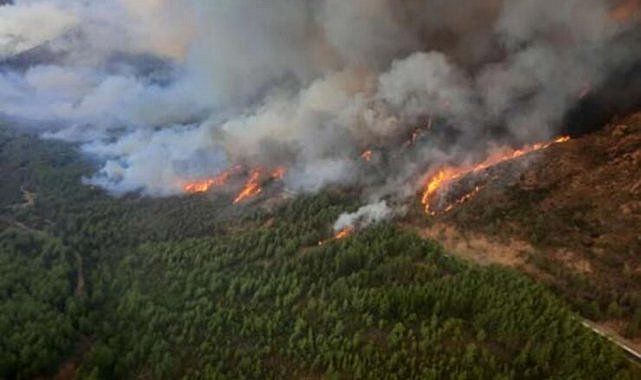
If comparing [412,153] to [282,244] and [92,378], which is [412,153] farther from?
[92,378]

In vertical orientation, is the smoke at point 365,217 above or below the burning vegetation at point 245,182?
below

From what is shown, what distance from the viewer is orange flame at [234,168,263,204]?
13275 cm

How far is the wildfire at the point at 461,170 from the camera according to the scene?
373 ft

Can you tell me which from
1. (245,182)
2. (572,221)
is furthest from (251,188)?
(572,221)

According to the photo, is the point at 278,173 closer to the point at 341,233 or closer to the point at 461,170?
the point at 341,233

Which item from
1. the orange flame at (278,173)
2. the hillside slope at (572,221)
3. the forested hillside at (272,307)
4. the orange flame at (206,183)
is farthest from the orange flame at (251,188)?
the hillside slope at (572,221)

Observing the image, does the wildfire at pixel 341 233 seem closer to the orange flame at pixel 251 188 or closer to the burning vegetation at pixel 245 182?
the burning vegetation at pixel 245 182

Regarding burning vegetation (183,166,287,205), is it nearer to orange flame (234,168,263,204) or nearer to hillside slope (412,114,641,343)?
orange flame (234,168,263,204)

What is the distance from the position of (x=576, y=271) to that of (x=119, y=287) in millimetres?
61794

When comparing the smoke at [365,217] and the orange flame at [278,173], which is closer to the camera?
the smoke at [365,217]

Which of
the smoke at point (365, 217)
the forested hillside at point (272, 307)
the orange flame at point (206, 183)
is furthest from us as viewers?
the orange flame at point (206, 183)

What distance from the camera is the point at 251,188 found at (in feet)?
446

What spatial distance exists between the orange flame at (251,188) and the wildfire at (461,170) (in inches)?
1236

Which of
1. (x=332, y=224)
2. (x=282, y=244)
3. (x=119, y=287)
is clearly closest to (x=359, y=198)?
(x=332, y=224)
